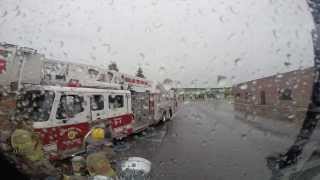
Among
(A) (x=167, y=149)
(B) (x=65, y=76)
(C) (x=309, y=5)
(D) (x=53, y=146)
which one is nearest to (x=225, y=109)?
(A) (x=167, y=149)

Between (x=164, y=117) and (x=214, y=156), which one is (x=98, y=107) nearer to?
(x=214, y=156)

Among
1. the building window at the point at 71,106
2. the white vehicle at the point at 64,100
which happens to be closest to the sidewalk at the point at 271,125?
the white vehicle at the point at 64,100

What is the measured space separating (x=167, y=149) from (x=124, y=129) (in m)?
1.09

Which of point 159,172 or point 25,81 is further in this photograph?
point 159,172

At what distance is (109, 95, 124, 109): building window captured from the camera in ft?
31.4

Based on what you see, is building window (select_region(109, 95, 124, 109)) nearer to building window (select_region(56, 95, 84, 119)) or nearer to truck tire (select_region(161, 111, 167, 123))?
building window (select_region(56, 95, 84, 119))

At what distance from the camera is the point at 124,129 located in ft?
33.3

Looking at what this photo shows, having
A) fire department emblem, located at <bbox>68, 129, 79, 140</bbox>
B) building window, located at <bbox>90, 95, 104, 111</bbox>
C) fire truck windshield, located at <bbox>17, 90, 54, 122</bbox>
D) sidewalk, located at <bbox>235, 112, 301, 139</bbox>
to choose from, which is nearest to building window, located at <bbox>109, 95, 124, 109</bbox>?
building window, located at <bbox>90, 95, 104, 111</bbox>

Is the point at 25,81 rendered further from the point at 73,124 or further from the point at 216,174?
the point at 216,174

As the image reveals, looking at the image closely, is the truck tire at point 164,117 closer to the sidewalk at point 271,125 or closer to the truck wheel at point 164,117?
the truck wheel at point 164,117

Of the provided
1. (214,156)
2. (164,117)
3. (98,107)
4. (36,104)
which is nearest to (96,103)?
(98,107)

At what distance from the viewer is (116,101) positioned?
32.9 ft

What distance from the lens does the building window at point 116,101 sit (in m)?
9.56

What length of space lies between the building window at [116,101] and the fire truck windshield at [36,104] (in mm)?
3666
